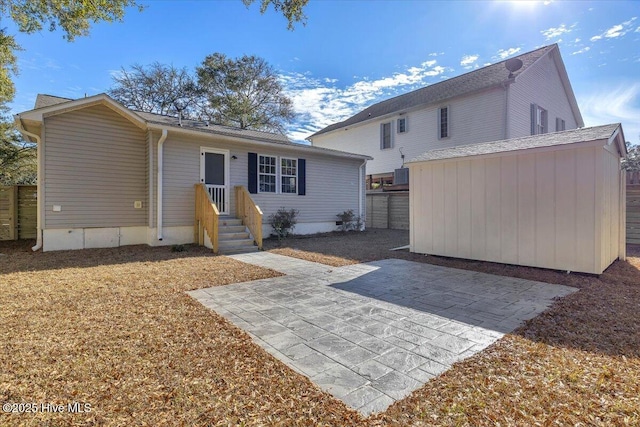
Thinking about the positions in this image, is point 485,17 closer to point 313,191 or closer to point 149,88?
point 313,191

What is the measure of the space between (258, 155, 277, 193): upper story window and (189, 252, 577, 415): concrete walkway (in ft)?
16.2

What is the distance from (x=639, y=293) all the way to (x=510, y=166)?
2662 millimetres

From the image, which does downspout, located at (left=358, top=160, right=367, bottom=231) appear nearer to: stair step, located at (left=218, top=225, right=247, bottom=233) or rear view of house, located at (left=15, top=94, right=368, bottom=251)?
rear view of house, located at (left=15, top=94, right=368, bottom=251)

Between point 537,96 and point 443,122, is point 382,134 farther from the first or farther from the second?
point 537,96

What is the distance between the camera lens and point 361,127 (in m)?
18.3

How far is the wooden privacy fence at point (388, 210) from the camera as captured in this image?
1354 cm

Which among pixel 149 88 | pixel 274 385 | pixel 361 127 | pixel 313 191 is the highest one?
pixel 149 88

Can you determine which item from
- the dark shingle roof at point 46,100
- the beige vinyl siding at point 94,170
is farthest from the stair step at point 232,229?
the dark shingle roof at point 46,100

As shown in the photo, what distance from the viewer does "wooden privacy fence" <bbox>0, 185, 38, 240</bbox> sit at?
8844 millimetres

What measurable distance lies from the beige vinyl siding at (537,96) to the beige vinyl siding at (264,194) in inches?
265

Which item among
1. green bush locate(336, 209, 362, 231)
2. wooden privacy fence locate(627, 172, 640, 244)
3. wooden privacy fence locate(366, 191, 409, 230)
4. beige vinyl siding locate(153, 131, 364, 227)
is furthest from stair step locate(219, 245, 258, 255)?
wooden privacy fence locate(627, 172, 640, 244)

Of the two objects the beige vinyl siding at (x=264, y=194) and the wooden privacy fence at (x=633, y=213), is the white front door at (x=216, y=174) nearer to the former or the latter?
the beige vinyl siding at (x=264, y=194)

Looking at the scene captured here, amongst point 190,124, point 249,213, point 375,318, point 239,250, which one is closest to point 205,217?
point 249,213

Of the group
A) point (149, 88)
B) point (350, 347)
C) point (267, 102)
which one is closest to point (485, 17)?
point (350, 347)
